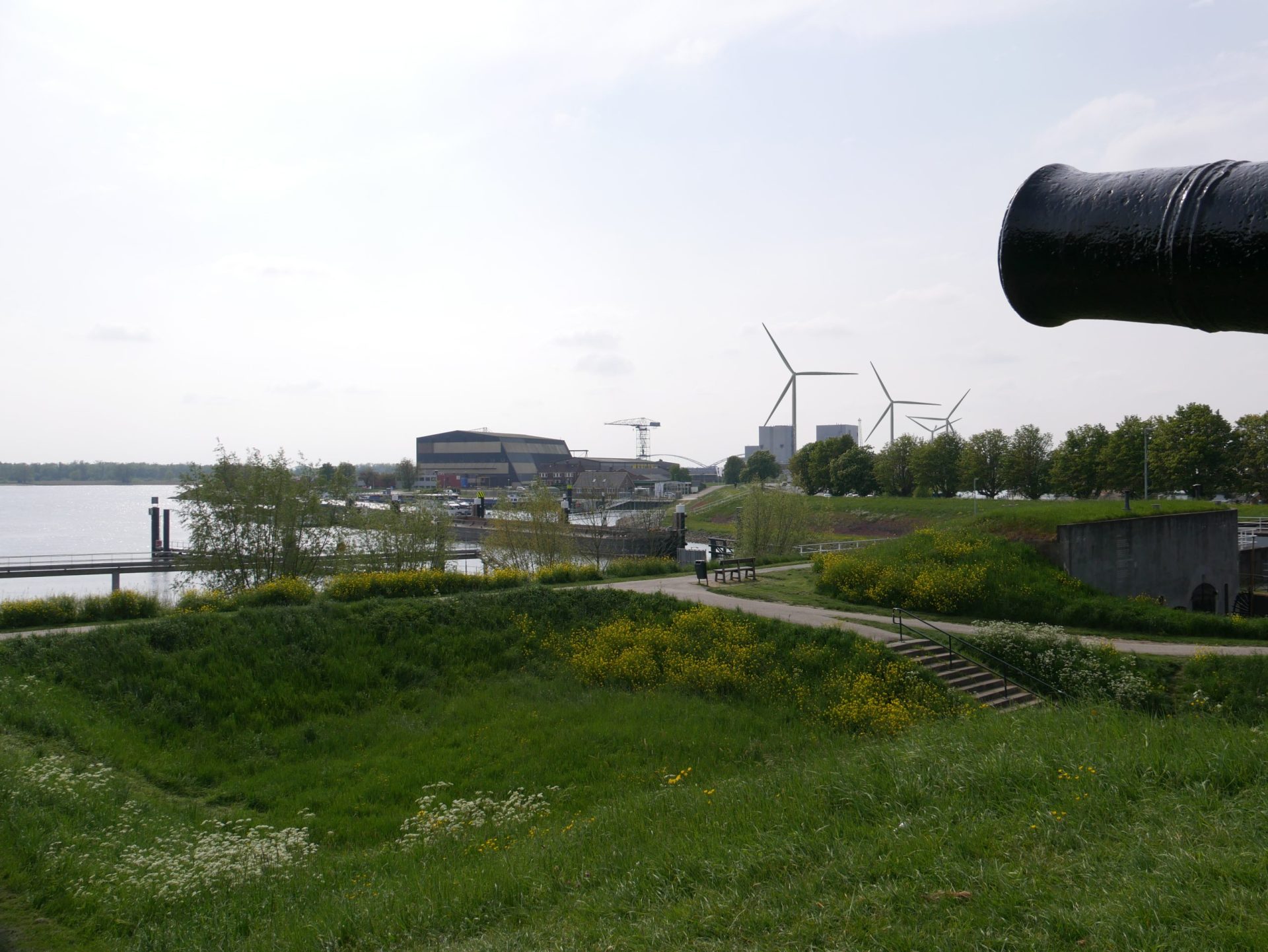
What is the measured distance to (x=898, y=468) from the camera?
201 ft

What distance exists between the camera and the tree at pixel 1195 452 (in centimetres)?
4725

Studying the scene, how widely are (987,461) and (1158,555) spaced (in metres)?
29.1

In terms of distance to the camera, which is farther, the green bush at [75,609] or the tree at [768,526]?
the tree at [768,526]

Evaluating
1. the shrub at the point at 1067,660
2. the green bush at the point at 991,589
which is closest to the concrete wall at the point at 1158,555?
the green bush at the point at 991,589

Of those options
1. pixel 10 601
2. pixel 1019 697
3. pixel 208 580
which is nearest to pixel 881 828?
pixel 1019 697

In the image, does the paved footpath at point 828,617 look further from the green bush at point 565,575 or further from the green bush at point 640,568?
the green bush at point 640,568

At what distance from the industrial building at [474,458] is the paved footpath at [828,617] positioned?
97.6 meters

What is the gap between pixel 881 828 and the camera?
5.71 m

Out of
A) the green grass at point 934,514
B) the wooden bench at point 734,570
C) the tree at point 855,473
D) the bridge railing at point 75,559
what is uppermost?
the tree at point 855,473

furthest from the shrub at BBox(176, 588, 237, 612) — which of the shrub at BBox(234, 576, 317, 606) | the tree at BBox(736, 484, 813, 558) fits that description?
the tree at BBox(736, 484, 813, 558)

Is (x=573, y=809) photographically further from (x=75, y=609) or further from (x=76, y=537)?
(x=76, y=537)

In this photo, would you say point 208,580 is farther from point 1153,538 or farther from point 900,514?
point 900,514

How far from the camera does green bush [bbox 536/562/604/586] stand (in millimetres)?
28922

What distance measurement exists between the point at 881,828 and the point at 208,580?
32625 mm
